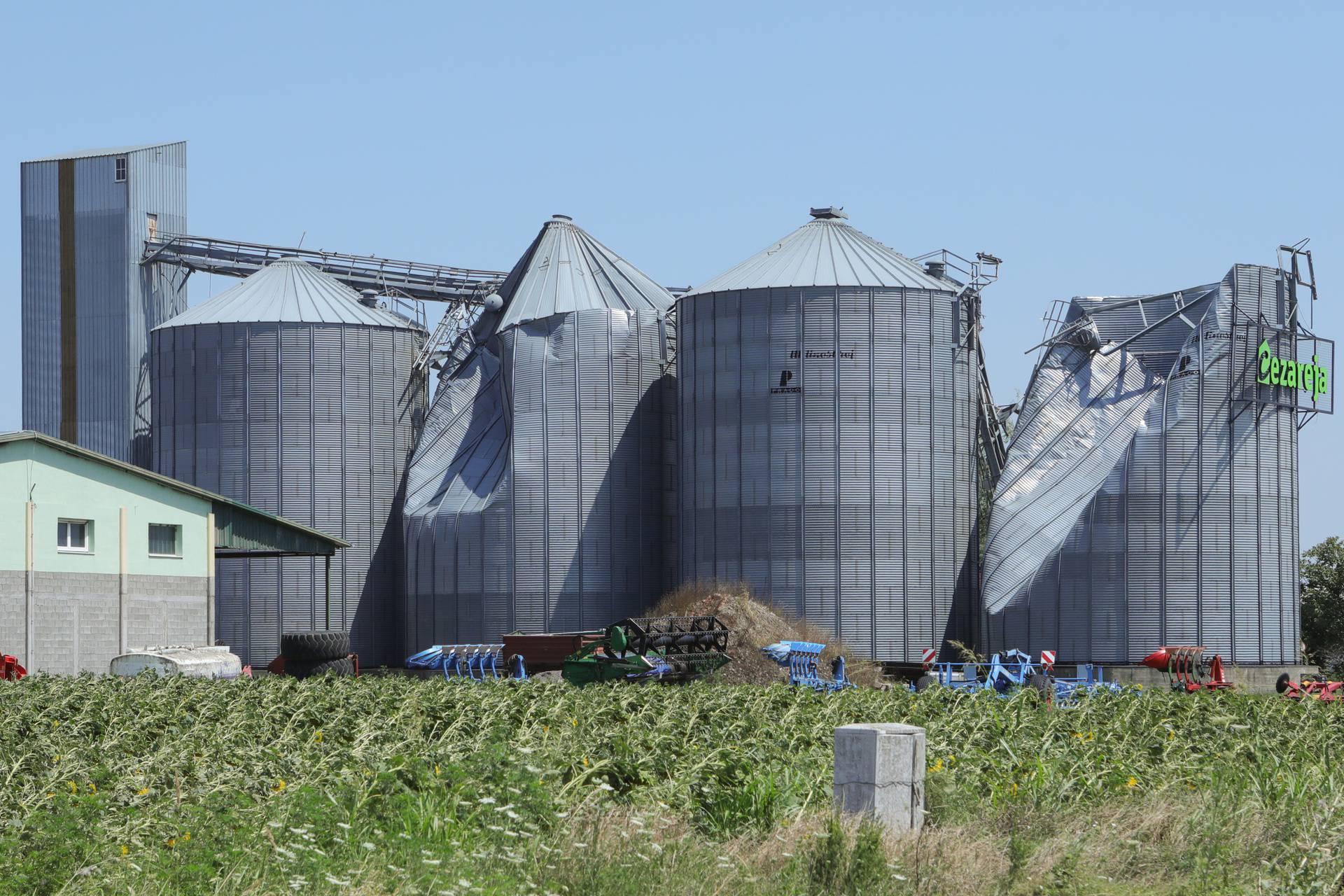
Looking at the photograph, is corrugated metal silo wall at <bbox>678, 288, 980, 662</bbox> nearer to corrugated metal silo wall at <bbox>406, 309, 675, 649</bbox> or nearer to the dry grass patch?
the dry grass patch

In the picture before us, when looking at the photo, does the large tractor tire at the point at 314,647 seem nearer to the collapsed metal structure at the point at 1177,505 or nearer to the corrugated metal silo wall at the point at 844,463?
the corrugated metal silo wall at the point at 844,463

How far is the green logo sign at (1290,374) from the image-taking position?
6781 cm

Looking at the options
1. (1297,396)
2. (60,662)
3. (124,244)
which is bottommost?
(60,662)

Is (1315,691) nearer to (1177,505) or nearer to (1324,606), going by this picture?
(1177,505)

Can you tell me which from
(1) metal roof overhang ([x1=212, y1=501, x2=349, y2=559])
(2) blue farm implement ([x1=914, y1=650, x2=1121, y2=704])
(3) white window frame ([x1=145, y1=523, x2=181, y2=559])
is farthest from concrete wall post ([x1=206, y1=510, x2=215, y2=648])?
(2) blue farm implement ([x1=914, y1=650, x2=1121, y2=704])

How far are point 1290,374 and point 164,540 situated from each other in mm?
44339

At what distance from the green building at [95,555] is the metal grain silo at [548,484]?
20793 mm

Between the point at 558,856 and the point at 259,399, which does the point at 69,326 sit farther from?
the point at 558,856

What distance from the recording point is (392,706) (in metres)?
24.8

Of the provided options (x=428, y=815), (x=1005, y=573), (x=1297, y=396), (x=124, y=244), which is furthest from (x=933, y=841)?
(x=124, y=244)

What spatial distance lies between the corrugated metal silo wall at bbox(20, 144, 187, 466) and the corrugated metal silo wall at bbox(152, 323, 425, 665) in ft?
41.9

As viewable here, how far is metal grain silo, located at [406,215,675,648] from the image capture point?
75312 mm

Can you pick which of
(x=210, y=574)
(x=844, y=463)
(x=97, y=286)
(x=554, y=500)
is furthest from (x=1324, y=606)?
(x=97, y=286)

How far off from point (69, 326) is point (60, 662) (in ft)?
168
